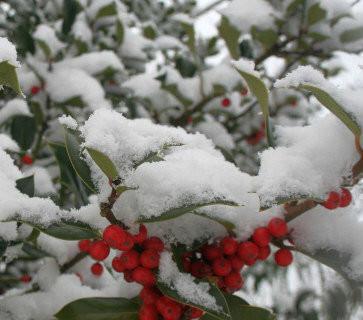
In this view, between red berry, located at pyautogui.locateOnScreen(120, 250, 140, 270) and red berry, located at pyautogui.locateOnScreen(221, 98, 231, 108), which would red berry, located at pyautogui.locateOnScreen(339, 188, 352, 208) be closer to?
red berry, located at pyautogui.locateOnScreen(120, 250, 140, 270)

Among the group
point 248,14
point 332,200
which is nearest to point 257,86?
point 332,200

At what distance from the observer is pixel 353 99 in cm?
89

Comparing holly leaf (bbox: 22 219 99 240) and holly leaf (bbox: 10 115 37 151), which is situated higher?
holly leaf (bbox: 22 219 99 240)

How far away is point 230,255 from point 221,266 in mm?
34

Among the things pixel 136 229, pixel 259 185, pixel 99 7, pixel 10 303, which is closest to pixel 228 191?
pixel 259 185

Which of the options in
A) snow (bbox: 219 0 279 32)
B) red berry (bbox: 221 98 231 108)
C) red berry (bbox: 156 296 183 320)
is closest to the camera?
red berry (bbox: 156 296 183 320)

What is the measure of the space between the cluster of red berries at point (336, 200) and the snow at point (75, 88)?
3.74 ft

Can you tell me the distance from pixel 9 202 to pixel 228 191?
389 mm

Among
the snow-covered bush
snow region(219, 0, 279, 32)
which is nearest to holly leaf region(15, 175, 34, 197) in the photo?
the snow-covered bush

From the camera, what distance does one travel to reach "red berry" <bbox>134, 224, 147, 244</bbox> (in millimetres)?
867

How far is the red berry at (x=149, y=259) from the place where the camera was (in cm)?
86

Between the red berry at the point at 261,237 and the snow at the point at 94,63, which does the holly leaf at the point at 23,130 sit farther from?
the red berry at the point at 261,237

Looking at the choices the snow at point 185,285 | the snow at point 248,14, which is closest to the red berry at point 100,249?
the snow at point 185,285

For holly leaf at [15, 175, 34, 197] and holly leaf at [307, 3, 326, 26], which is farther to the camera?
holly leaf at [307, 3, 326, 26]
